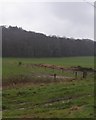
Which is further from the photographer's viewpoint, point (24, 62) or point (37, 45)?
point (37, 45)

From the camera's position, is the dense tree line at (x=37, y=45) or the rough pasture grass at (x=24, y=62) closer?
the rough pasture grass at (x=24, y=62)

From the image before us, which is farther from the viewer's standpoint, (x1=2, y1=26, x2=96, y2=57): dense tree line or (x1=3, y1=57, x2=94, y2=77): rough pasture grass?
(x1=2, y1=26, x2=96, y2=57): dense tree line

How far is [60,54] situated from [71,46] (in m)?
8.38

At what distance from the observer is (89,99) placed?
21.8m

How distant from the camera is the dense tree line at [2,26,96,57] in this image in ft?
346

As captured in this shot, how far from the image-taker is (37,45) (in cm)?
11412

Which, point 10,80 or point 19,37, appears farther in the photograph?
point 19,37

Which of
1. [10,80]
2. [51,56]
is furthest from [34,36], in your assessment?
[10,80]

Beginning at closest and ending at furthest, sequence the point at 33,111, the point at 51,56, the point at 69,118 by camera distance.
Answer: the point at 69,118
the point at 33,111
the point at 51,56

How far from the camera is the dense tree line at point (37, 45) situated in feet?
346

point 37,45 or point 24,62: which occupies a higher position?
point 37,45

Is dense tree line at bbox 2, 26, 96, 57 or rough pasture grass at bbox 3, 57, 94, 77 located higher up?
dense tree line at bbox 2, 26, 96, 57

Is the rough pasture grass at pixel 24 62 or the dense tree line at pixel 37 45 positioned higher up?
the dense tree line at pixel 37 45

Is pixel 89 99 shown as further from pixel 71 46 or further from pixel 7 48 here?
pixel 71 46
